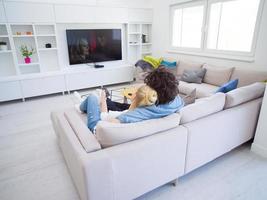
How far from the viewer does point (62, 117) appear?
1.93 m

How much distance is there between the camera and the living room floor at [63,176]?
1682mm

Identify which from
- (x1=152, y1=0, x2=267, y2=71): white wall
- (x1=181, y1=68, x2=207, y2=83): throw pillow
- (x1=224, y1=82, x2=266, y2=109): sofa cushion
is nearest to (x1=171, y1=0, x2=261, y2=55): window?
(x1=152, y1=0, x2=267, y2=71): white wall

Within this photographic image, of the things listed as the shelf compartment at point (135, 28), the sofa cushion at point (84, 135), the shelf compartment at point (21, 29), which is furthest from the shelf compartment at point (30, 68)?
the sofa cushion at point (84, 135)

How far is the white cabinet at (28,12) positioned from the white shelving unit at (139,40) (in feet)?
6.66

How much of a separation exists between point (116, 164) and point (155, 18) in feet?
15.8

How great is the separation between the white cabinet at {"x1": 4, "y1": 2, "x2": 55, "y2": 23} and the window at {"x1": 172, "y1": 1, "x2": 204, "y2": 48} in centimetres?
290

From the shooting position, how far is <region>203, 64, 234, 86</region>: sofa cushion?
3398 millimetres

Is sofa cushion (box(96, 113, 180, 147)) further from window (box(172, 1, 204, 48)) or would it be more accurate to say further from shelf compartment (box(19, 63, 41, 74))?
shelf compartment (box(19, 63, 41, 74))

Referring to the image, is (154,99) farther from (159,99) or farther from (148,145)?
(148,145)

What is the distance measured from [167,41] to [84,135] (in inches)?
165

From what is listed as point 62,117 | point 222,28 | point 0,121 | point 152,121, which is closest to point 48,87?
point 0,121

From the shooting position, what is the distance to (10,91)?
377 cm

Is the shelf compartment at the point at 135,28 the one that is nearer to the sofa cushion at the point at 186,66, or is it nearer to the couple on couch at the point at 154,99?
the sofa cushion at the point at 186,66

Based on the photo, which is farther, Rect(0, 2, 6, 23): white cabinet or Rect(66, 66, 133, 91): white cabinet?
Rect(66, 66, 133, 91): white cabinet
